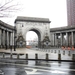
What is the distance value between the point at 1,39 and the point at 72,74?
7169 centimetres

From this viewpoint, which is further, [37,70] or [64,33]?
[64,33]

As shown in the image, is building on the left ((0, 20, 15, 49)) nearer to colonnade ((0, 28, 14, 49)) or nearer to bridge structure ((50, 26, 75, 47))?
colonnade ((0, 28, 14, 49))

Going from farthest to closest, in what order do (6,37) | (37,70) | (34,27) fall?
(34,27)
(6,37)
(37,70)

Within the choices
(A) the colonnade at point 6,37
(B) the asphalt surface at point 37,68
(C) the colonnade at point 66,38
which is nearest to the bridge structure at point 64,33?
(C) the colonnade at point 66,38

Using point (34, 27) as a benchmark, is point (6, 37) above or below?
below

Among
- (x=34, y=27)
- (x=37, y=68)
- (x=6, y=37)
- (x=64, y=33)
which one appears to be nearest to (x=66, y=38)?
(x=64, y=33)

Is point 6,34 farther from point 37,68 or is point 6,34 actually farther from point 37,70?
point 37,70

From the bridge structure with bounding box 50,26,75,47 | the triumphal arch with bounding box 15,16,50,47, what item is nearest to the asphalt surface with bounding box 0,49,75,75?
the bridge structure with bounding box 50,26,75,47

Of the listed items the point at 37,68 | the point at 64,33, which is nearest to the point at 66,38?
the point at 64,33

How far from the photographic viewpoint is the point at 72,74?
11320mm

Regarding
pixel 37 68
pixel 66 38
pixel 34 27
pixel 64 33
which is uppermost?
pixel 34 27

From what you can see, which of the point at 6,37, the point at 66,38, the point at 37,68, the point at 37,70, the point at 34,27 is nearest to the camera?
the point at 37,70

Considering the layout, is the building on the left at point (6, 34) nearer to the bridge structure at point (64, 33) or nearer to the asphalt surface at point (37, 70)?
the bridge structure at point (64, 33)

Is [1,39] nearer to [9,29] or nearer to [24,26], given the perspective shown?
[9,29]
